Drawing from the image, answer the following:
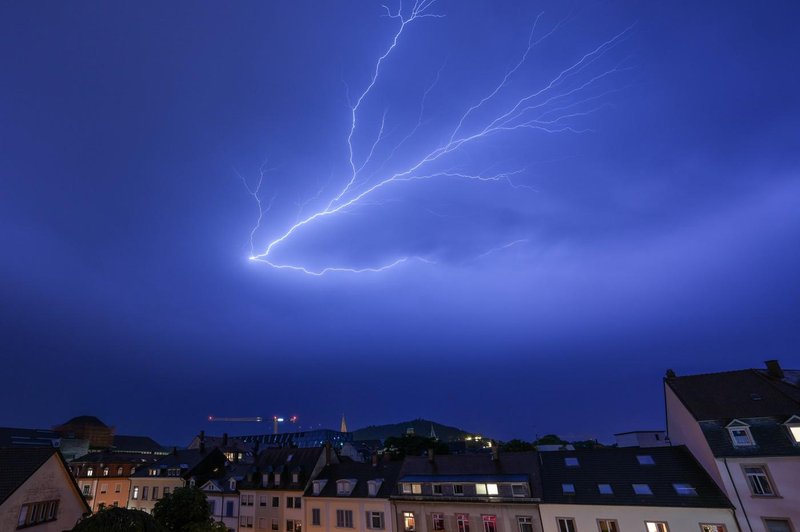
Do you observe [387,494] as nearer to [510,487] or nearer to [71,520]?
[510,487]

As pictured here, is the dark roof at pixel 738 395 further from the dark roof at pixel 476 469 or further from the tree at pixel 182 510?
the tree at pixel 182 510

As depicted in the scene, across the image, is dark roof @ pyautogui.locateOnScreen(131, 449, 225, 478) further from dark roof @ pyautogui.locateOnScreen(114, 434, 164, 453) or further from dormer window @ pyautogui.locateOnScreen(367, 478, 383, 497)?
dark roof @ pyautogui.locateOnScreen(114, 434, 164, 453)

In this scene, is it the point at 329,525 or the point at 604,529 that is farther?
the point at 329,525

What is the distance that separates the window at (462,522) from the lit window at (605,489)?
10.7 meters

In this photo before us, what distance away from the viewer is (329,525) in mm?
40219

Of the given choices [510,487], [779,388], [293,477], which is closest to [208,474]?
[293,477]

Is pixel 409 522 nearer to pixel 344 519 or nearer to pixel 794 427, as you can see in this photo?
pixel 344 519

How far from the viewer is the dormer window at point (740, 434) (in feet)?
85.9

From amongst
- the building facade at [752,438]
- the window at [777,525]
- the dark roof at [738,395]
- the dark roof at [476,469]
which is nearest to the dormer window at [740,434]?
the building facade at [752,438]

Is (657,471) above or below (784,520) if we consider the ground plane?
above

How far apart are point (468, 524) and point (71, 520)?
88.8 ft

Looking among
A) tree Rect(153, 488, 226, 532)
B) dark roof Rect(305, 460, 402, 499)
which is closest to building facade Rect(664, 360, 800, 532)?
dark roof Rect(305, 460, 402, 499)

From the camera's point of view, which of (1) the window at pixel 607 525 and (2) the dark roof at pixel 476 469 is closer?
(1) the window at pixel 607 525

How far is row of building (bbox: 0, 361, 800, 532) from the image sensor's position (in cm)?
2530
